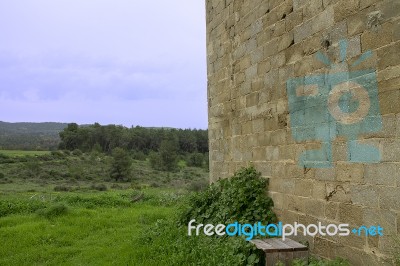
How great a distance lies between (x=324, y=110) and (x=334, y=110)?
0.17 metres

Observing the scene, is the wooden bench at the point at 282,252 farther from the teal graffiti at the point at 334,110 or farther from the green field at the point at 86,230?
the green field at the point at 86,230

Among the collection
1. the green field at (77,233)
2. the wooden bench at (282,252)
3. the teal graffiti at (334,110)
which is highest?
the teal graffiti at (334,110)

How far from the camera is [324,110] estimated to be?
4.37m

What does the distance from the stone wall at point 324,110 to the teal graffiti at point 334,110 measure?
1 centimetres

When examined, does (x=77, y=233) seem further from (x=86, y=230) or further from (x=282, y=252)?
(x=282, y=252)

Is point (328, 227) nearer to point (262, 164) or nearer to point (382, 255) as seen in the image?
point (382, 255)

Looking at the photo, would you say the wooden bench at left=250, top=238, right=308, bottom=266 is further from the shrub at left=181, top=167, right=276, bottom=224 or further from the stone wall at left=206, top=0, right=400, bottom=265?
the shrub at left=181, top=167, right=276, bottom=224

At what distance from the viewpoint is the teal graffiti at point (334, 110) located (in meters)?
3.76

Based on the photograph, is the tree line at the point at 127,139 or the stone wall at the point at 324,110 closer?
the stone wall at the point at 324,110

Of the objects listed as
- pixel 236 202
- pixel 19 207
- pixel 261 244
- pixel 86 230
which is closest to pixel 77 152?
pixel 19 207

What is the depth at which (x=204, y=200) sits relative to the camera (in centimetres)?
664

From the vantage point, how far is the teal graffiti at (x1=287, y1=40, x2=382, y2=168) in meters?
3.76

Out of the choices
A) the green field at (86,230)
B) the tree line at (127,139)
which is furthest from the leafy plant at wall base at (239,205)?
the tree line at (127,139)

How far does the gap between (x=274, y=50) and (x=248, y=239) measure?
2.42 meters
